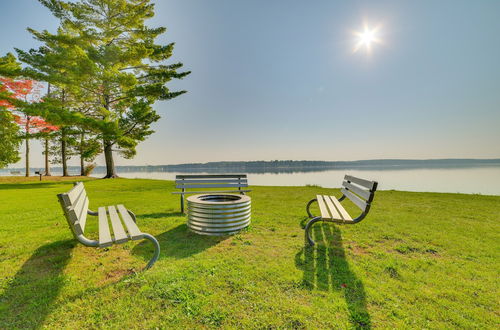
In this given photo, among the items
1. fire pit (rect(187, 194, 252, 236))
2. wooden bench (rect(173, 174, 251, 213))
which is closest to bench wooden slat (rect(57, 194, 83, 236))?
fire pit (rect(187, 194, 252, 236))

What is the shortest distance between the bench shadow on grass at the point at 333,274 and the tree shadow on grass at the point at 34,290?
10.5ft

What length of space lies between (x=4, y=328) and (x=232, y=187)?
5.17 m

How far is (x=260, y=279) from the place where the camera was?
2951mm

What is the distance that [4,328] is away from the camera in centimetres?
210

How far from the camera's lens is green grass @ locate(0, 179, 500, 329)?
226cm

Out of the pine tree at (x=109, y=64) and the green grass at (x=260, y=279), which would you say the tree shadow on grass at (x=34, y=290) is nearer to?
the green grass at (x=260, y=279)

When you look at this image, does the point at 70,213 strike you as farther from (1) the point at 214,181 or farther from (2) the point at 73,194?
(1) the point at 214,181

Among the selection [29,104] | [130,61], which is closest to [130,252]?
[29,104]

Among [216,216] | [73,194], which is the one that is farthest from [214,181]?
[73,194]

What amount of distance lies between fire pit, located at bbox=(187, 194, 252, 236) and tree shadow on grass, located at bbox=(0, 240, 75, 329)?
90.1 inches

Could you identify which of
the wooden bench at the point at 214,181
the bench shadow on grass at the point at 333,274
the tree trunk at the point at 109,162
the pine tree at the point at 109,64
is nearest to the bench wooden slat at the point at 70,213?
the bench shadow on grass at the point at 333,274

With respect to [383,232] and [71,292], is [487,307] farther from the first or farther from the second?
[71,292]

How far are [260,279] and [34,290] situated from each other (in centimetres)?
302

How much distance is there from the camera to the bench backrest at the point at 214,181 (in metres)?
6.71
